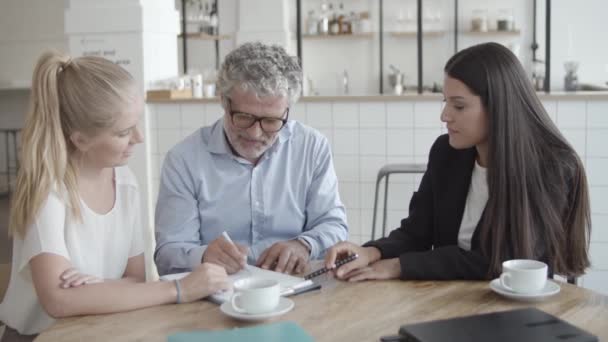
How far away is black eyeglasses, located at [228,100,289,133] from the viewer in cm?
189

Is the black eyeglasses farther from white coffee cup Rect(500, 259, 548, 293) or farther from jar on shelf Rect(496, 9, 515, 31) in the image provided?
jar on shelf Rect(496, 9, 515, 31)

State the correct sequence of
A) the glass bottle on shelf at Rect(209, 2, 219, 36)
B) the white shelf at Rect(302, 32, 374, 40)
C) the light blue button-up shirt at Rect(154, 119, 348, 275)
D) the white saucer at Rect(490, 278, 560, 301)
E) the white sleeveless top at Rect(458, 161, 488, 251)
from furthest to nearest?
the white shelf at Rect(302, 32, 374, 40), the glass bottle on shelf at Rect(209, 2, 219, 36), the light blue button-up shirt at Rect(154, 119, 348, 275), the white sleeveless top at Rect(458, 161, 488, 251), the white saucer at Rect(490, 278, 560, 301)

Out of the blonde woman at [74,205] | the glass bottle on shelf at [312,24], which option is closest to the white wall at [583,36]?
the glass bottle on shelf at [312,24]

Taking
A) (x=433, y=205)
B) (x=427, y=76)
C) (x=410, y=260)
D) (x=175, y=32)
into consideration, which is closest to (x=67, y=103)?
(x=410, y=260)

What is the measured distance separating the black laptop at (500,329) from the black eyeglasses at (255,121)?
33.8 inches

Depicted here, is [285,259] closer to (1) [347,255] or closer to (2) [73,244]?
(1) [347,255]

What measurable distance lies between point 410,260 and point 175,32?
3.21 meters

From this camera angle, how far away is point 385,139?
3699 millimetres

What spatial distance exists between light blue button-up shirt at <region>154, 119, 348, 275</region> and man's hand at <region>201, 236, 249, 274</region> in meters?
0.30

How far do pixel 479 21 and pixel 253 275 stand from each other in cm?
663

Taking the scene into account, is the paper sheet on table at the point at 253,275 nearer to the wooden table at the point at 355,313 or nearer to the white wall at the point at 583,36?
the wooden table at the point at 355,313

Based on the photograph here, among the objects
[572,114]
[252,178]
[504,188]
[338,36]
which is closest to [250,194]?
[252,178]

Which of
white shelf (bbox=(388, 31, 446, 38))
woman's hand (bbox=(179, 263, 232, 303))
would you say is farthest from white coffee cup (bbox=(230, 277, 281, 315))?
white shelf (bbox=(388, 31, 446, 38))

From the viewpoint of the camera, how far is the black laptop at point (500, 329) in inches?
44.3
